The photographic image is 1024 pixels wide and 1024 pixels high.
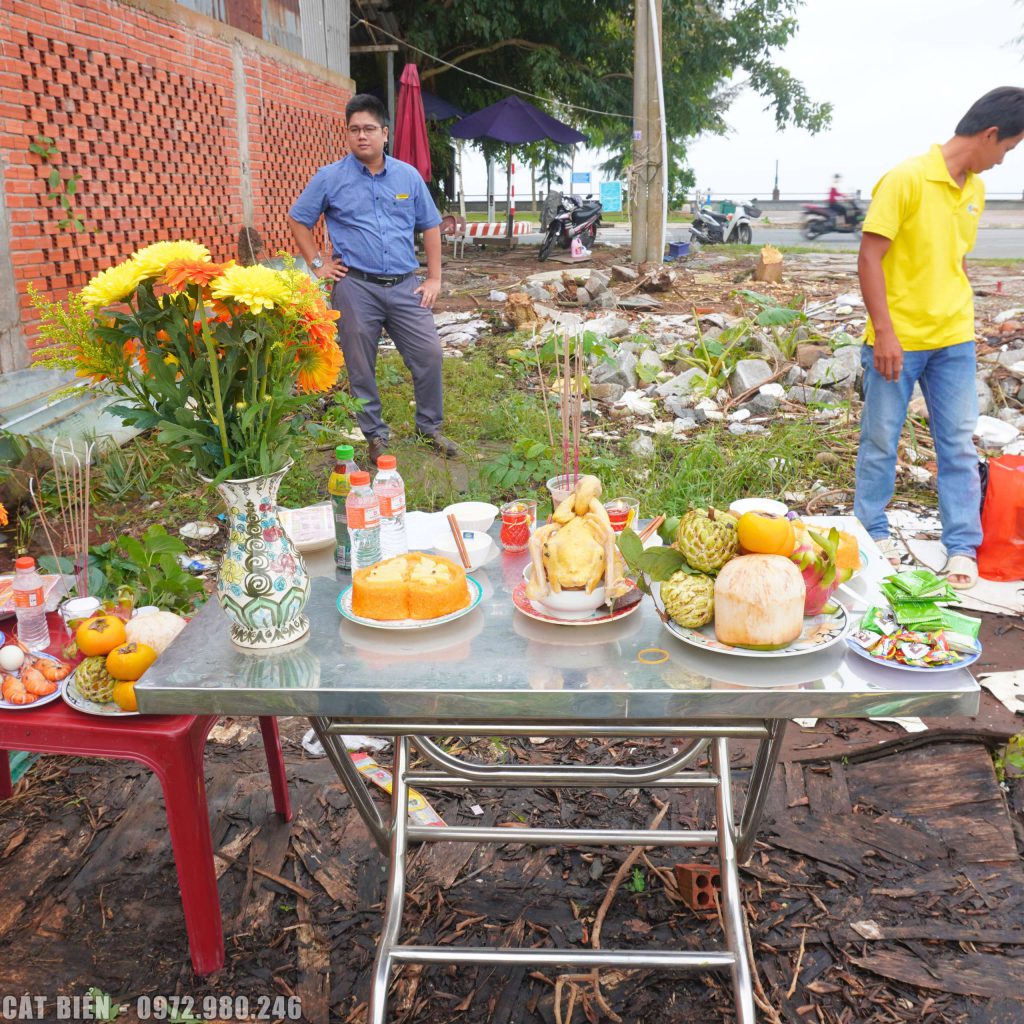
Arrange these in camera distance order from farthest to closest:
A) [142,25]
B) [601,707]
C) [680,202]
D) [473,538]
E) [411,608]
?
1. [680,202]
2. [142,25]
3. [473,538]
4. [411,608]
5. [601,707]

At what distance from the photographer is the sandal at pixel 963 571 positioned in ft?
13.3

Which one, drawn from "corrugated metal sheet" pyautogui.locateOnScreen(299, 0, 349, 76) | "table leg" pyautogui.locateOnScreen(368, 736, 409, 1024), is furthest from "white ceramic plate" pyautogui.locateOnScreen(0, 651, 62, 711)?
"corrugated metal sheet" pyautogui.locateOnScreen(299, 0, 349, 76)

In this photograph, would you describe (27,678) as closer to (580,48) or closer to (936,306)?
(936,306)

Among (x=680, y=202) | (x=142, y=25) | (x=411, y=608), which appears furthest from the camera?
(x=680, y=202)

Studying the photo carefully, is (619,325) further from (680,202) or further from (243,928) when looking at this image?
(680,202)

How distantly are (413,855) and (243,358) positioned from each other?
1.63 metres

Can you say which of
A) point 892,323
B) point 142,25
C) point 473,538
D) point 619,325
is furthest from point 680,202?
point 473,538

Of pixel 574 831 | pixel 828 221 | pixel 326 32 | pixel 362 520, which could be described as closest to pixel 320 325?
pixel 362 520

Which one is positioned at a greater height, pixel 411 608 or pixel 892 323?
pixel 892 323

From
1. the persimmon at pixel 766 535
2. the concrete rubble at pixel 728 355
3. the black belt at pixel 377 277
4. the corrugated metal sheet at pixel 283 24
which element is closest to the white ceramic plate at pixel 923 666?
the persimmon at pixel 766 535

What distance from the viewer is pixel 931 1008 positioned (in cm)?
213

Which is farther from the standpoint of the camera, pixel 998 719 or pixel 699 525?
pixel 998 719

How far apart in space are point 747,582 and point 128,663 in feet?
4.58

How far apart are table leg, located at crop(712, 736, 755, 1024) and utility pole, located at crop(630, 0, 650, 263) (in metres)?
12.7
